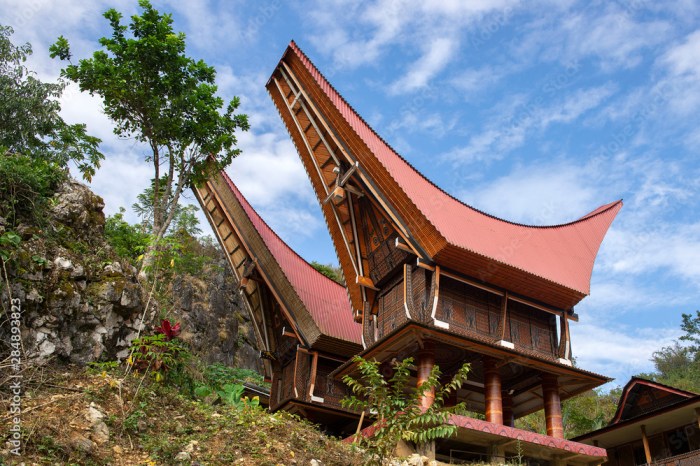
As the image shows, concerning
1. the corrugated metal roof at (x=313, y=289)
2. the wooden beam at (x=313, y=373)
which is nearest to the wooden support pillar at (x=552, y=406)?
the corrugated metal roof at (x=313, y=289)

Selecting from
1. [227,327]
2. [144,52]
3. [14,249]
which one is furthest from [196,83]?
[227,327]

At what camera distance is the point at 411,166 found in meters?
17.3

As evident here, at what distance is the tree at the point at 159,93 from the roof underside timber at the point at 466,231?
10.0ft

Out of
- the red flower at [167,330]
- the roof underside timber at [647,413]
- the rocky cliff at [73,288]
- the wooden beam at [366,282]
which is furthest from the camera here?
the wooden beam at [366,282]

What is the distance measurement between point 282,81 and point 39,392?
12708 millimetres

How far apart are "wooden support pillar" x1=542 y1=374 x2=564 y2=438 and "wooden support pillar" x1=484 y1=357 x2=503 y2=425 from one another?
1.23m

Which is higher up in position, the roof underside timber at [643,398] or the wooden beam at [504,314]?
the wooden beam at [504,314]

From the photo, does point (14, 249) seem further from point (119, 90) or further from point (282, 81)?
point (282, 81)

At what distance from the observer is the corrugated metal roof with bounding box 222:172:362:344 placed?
19469 mm

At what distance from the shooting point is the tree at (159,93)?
1373 cm

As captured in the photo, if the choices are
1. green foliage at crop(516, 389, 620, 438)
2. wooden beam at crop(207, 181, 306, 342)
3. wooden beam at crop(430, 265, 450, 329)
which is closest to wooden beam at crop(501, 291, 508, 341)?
wooden beam at crop(430, 265, 450, 329)

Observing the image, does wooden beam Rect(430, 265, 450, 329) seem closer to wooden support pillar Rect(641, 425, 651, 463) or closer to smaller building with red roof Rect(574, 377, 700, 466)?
smaller building with red roof Rect(574, 377, 700, 466)

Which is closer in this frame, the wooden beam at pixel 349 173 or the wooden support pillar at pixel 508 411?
the wooden beam at pixel 349 173

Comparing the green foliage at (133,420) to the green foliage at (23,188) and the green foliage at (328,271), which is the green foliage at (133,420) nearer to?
the green foliage at (23,188)
